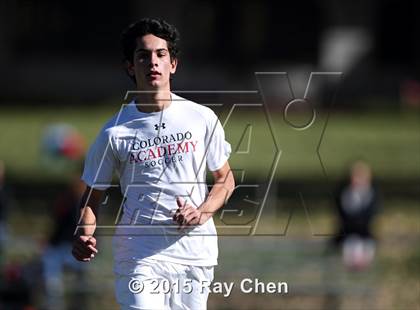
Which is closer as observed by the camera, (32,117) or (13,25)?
(32,117)

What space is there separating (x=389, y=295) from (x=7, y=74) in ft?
90.7

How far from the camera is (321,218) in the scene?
1820 centimetres

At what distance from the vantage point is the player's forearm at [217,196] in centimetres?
645

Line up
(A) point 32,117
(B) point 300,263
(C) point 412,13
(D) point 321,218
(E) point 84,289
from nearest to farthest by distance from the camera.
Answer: (E) point 84,289 < (B) point 300,263 < (D) point 321,218 < (A) point 32,117 < (C) point 412,13

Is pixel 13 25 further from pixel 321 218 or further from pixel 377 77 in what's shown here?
pixel 321 218

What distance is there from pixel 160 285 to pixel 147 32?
4.19 ft

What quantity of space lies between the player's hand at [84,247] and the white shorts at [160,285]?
23cm

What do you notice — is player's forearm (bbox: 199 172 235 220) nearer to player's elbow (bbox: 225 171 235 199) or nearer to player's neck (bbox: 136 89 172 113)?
player's elbow (bbox: 225 171 235 199)

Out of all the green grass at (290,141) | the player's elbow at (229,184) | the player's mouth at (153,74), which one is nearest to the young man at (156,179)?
the player's mouth at (153,74)

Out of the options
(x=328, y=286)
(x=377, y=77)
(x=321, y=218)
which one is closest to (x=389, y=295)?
(x=328, y=286)

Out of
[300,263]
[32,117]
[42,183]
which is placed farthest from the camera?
[32,117]

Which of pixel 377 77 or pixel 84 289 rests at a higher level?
pixel 377 77

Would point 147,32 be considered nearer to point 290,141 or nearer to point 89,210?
point 89,210

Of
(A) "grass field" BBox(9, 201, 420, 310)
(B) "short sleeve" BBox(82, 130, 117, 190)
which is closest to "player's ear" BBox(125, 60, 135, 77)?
(B) "short sleeve" BBox(82, 130, 117, 190)
